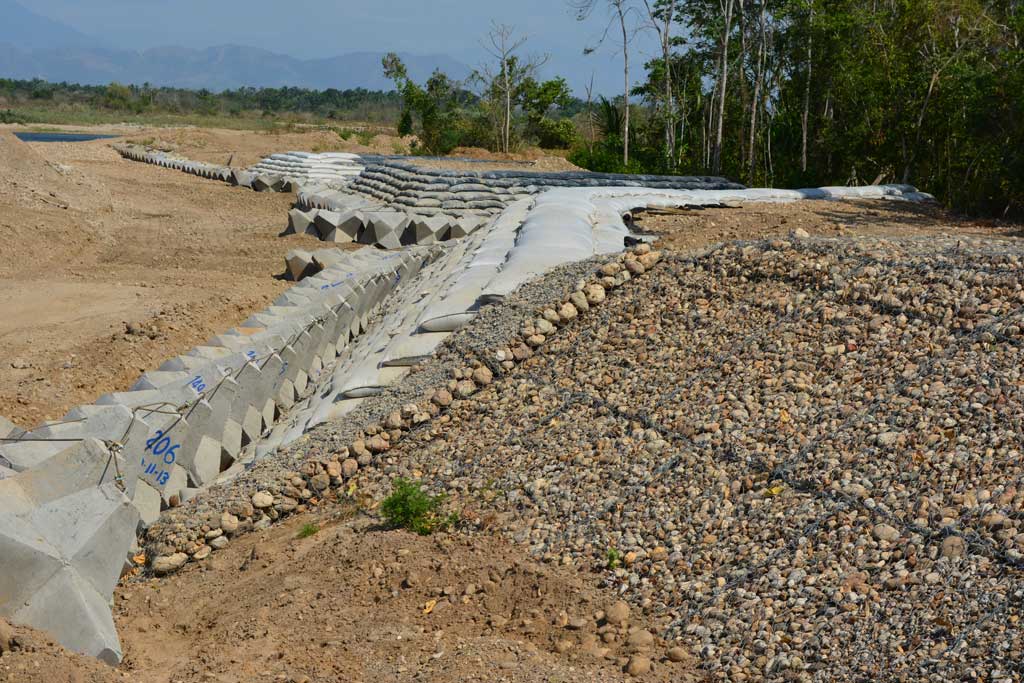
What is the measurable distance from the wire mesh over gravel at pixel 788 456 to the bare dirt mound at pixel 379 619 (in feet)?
0.63

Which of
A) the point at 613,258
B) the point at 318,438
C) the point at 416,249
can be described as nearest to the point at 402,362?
the point at 318,438

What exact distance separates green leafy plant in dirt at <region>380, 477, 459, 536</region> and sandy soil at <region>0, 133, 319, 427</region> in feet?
13.0

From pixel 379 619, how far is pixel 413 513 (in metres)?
0.64

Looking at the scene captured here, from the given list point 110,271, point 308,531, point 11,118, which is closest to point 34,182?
point 110,271

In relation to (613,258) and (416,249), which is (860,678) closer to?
(613,258)

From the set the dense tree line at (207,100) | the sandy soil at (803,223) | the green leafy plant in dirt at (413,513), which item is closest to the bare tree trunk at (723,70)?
the sandy soil at (803,223)

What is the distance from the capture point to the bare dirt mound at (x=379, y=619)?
3457 millimetres

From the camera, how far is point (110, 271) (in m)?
12.1

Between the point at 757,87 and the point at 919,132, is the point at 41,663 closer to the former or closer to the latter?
the point at 919,132

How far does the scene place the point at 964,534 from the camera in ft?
11.3

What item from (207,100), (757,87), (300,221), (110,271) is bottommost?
(110,271)

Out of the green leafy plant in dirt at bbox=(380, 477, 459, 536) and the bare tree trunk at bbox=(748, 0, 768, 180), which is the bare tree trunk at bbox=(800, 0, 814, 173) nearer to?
Answer: the bare tree trunk at bbox=(748, 0, 768, 180)

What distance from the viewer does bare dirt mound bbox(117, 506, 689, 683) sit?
3457 millimetres

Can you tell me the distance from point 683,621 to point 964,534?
1042mm
